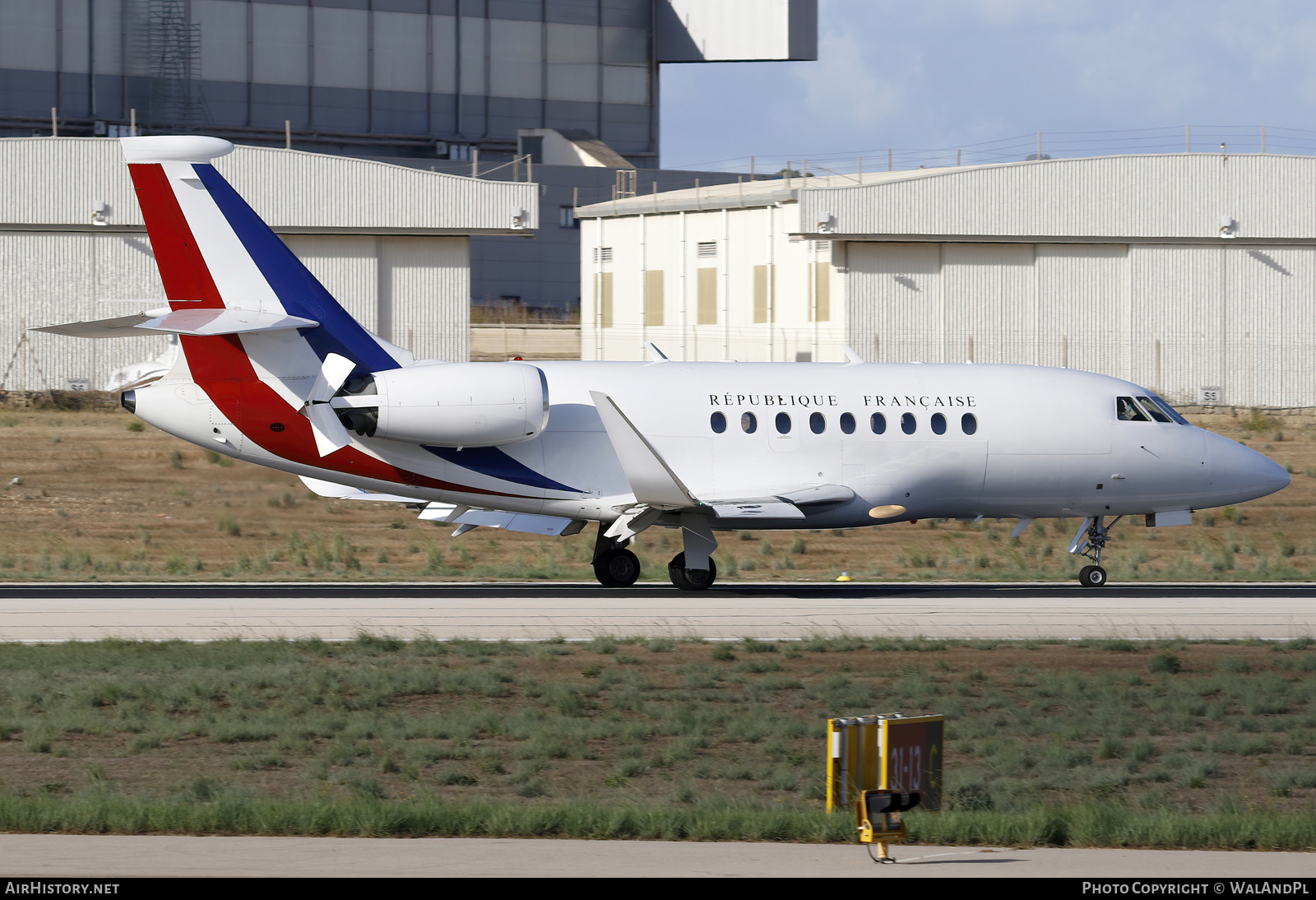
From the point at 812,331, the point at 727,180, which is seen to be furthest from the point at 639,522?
the point at 727,180

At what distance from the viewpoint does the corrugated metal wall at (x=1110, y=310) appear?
2034 inches

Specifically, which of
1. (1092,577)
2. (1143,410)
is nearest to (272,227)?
(1143,410)

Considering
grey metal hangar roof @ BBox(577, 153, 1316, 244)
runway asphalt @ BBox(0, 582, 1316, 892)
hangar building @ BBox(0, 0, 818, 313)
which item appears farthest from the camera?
hangar building @ BBox(0, 0, 818, 313)

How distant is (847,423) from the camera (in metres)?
24.7

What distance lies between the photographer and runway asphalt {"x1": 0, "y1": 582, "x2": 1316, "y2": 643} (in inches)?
784

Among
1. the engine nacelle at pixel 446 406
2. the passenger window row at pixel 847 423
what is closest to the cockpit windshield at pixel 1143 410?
the passenger window row at pixel 847 423

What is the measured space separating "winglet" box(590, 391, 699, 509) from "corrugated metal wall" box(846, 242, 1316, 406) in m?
28.6

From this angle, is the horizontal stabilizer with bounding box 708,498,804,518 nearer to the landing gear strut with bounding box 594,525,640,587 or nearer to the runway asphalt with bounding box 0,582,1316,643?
the runway asphalt with bounding box 0,582,1316,643

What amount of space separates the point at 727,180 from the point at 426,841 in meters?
74.0

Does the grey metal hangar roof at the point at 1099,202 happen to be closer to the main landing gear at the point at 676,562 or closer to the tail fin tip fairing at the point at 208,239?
the main landing gear at the point at 676,562

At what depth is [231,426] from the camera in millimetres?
22203

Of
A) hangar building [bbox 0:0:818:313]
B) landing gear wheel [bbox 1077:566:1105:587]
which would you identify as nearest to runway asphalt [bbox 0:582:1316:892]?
landing gear wheel [bbox 1077:566:1105:587]

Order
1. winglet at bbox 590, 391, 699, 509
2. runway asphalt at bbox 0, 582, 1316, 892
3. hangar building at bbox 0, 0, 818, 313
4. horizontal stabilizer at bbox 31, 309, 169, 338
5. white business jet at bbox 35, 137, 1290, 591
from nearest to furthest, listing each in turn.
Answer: runway asphalt at bbox 0, 582, 1316, 892 → horizontal stabilizer at bbox 31, 309, 169, 338 → white business jet at bbox 35, 137, 1290, 591 → winglet at bbox 590, 391, 699, 509 → hangar building at bbox 0, 0, 818, 313
